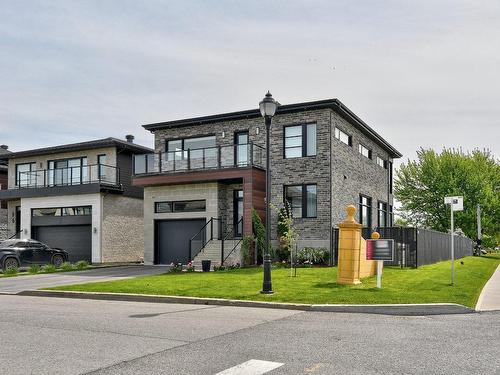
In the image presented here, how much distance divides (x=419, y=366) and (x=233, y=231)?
19.3 m

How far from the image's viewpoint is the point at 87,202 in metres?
29.5

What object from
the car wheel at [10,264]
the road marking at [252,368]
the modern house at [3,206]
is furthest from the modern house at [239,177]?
the road marking at [252,368]

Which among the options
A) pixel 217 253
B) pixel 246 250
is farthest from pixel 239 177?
pixel 217 253

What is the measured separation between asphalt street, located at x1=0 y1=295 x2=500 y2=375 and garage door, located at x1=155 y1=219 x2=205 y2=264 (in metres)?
14.9

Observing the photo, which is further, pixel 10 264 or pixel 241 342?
pixel 10 264

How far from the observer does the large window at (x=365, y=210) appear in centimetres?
2892

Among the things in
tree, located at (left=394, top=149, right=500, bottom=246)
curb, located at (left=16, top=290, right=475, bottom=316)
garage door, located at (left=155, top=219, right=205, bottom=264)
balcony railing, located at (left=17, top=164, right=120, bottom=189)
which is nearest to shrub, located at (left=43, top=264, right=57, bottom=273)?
garage door, located at (left=155, top=219, right=205, bottom=264)

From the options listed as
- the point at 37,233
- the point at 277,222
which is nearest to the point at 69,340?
the point at 277,222

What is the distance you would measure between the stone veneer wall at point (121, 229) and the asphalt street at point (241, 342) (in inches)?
708

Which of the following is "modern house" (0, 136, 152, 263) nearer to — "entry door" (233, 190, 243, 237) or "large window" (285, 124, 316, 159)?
"entry door" (233, 190, 243, 237)

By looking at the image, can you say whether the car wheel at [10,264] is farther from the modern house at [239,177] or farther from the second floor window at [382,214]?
the second floor window at [382,214]

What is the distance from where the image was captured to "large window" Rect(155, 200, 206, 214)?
85.5 ft

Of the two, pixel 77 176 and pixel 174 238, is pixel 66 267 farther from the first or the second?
pixel 77 176

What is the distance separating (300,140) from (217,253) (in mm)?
6674
